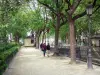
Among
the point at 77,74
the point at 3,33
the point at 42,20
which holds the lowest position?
the point at 77,74

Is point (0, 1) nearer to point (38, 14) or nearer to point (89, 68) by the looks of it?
point (89, 68)

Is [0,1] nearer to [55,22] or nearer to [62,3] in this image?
[62,3]

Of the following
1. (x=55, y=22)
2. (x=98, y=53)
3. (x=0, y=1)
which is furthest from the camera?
(x=55, y=22)

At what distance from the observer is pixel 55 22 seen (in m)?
34.3

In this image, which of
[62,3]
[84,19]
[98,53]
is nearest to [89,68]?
[98,53]

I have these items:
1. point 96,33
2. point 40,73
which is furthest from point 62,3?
point 96,33

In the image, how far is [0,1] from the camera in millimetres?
11539

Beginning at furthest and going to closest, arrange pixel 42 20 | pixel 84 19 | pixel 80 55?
pixel 84 19
pixel 42 20
pixel 80 55

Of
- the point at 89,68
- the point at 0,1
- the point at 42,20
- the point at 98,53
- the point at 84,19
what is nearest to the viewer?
the point at 0,1

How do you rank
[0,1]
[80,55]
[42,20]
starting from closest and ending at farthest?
[0,1], [80,55], [42,20]

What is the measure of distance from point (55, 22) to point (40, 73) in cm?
1927

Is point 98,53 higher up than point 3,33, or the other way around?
point 3,33

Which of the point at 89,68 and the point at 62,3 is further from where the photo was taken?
the point at 62,3

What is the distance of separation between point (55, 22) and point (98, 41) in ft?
78.2
